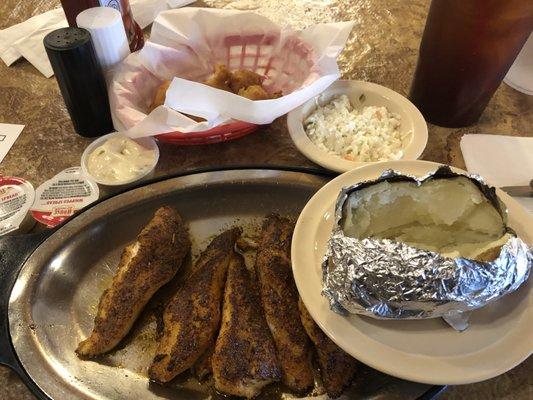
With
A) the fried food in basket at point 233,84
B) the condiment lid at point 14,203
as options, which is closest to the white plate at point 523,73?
the fried food in basket at point 233,84

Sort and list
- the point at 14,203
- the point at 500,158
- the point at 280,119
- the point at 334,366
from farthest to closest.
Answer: the point at 280,119 < the point at 500,158 < the point at 14,203 < the point at 334,366

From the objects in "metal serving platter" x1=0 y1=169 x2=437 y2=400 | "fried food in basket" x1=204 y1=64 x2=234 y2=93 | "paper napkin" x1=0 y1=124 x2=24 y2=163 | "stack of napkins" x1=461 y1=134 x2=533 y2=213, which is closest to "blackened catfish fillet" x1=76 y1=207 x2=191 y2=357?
"metal serving platter" x1=0 y1=169 x2=437 y2=400

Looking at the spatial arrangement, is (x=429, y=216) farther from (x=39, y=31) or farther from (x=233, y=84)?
(x=39, y=31)

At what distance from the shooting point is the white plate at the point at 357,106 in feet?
3.08

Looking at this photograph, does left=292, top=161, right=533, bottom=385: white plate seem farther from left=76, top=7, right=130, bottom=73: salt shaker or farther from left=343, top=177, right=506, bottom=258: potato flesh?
left=76, top=7, right=130, bottom=73: salt shaker

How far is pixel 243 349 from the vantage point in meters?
0.69

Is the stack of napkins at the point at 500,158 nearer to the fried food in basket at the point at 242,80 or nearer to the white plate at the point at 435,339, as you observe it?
the white plate at the point at 435,339

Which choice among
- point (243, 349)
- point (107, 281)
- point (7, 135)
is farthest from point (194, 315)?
point (7, 135)

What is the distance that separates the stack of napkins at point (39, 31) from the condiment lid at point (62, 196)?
1.46 ft

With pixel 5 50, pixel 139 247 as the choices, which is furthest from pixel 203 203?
pixel 5 50

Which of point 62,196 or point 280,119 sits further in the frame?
point 280,119

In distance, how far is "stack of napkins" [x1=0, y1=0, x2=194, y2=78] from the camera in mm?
1278

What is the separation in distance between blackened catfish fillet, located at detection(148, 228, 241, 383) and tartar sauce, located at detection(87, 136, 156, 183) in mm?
243

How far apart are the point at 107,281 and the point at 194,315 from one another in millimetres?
198
